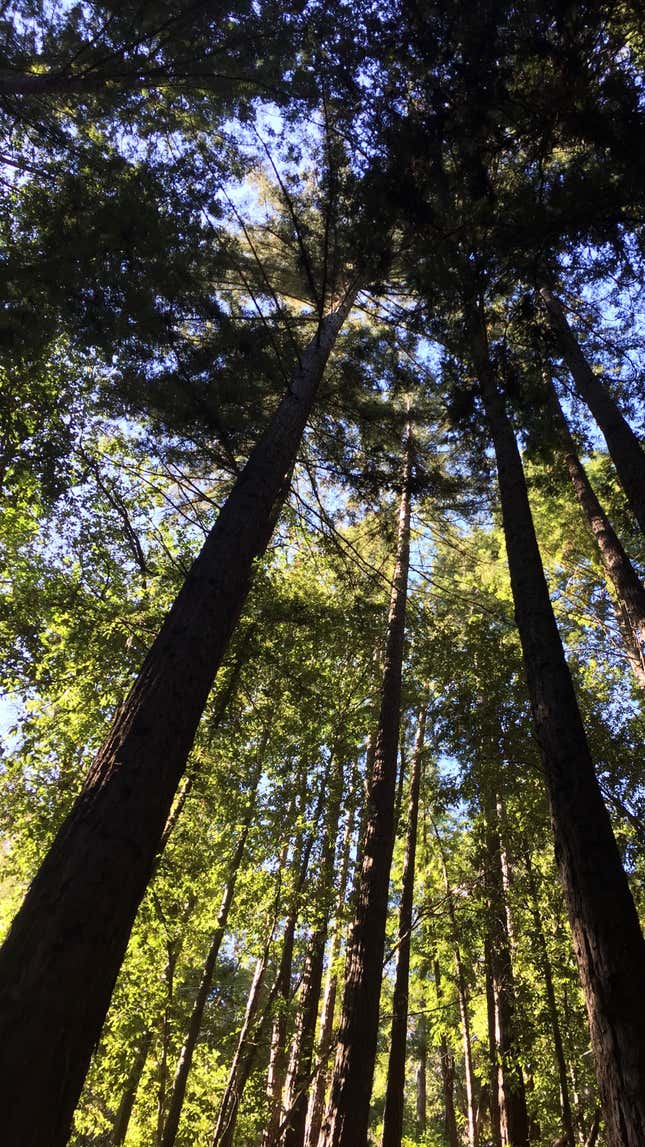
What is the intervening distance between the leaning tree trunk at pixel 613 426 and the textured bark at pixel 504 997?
462 centimetres

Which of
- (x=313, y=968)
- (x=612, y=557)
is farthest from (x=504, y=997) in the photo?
(x=612, y=557)

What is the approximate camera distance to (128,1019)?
7.21m

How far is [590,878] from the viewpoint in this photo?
10.6 feet

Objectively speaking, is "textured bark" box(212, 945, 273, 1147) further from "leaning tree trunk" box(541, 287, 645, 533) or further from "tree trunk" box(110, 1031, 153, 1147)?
"leaning tree trunk" box(541, 287, 645, 533)

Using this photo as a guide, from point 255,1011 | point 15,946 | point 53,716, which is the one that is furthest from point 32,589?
point 255,1011

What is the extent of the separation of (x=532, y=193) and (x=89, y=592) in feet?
21.2

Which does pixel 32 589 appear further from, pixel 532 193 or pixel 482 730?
pixel 532 193

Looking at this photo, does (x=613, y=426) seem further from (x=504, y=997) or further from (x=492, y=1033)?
(x=492, y=1033)

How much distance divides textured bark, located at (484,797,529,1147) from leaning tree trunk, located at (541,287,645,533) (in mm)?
4617

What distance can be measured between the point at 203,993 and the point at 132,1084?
12.0 feet

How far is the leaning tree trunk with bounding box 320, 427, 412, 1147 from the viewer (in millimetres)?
5184

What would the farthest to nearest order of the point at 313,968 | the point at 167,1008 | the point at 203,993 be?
1. the point at 313,968
2. the point at 167,1008
3. the point at 203,993

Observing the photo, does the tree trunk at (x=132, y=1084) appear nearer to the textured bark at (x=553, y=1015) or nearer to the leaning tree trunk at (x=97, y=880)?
the textured bark at (x=553, y=1015)

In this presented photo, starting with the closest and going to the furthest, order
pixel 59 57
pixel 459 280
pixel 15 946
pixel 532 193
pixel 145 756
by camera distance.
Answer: pixel 15 946, pixel 145 756, pixel 532 193, pixel 459 280, pixel 59 57
